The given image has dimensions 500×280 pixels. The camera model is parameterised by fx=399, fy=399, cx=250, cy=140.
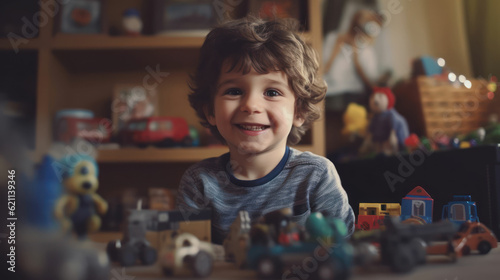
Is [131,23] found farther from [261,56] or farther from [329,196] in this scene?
[329,196]

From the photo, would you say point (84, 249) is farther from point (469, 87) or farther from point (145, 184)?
point (145, 184)

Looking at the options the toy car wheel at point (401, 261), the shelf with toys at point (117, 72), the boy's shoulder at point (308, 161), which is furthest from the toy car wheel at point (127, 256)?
the shelf with toys at point (117, 72)

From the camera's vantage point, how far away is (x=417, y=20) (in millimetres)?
1433

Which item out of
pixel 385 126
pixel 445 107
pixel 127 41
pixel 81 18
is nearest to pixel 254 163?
pixel 385 126

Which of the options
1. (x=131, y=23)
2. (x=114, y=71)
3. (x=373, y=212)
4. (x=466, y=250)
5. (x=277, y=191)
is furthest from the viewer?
(x=114, y=71)

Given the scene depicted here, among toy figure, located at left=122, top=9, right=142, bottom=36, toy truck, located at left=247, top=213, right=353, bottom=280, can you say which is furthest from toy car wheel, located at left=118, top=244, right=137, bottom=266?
toy figure, located at left=122, top=9, right=142, bottom=36

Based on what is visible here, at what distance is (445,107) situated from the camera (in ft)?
3.89

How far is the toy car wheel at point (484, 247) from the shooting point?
0.41 m

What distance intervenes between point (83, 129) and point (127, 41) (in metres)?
0.33

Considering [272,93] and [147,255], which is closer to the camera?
[147,255]

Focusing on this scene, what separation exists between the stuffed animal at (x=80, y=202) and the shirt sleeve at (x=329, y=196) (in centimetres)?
31

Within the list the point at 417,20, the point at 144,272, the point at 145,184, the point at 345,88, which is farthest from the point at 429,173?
the point at 145,184

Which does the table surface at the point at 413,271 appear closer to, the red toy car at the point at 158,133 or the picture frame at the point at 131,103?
the red toy car at the point at 158,133

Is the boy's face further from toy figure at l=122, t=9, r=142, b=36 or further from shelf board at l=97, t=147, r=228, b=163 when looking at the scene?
toy figure at l=122, t=9, r=142, b=36
